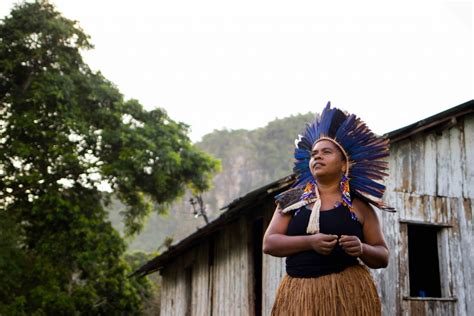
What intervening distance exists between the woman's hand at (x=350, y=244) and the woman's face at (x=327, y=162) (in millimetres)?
397

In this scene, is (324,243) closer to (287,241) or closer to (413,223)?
(287,241)

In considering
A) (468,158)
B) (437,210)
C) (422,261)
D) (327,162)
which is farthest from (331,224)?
(422,261)

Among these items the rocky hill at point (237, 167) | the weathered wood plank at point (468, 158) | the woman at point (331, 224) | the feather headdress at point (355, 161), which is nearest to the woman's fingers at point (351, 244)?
the woman at point (331, 224)

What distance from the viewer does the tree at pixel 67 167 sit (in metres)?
12.4

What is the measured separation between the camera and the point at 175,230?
2098 inches

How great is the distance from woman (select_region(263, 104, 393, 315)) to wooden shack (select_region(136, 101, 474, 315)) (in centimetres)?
353

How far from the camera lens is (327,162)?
2.75m

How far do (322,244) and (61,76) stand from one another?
1215 cm

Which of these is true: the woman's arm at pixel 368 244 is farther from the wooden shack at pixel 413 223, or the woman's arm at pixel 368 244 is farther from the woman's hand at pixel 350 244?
the wooden shack at pixel 413 223

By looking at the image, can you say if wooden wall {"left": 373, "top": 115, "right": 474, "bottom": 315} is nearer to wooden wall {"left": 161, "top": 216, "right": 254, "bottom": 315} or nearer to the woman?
wooden wall {"left": 161, "top": 216, "right": 254, "bottom": 315}

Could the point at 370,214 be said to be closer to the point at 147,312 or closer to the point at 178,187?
the point at 178,187

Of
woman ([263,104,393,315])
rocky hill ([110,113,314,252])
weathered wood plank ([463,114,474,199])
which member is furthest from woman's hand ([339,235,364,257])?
rocky hill ([110,113,314,252])

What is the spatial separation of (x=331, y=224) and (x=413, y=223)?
5.16 metres

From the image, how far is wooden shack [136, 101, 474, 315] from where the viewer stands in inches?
280
